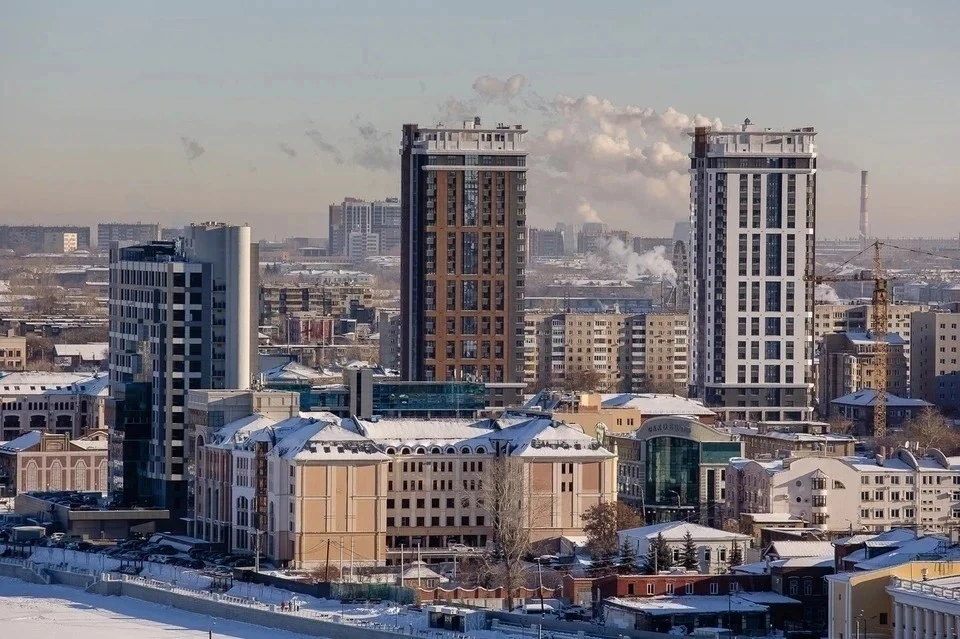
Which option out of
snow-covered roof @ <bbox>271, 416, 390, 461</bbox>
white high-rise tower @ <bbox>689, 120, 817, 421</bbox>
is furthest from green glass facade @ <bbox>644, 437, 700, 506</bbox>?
white high-rise tower @ <bbox>689, 120, 817, 421</bbox>

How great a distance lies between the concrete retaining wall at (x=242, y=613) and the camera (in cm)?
5191

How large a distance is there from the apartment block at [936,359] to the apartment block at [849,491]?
35172mm

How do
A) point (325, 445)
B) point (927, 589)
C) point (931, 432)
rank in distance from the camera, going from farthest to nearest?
1. point (931, 432)
2. point (325, 445)
3. point (927, 589)

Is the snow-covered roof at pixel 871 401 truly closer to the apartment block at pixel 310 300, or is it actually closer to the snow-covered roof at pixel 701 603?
the snow-covered roof at pixel 701 603

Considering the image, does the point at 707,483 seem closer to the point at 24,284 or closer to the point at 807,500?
the point at 807,500

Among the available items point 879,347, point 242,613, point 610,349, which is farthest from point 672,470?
point 610,349

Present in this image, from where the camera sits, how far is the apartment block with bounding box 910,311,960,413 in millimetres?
104125

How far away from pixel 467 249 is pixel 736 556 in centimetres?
3272

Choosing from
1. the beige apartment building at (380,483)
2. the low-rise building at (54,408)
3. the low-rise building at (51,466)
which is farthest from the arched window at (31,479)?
the beige apartment building at (380,483)

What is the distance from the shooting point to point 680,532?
190ft

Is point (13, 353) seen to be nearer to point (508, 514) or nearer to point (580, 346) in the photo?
point (580, 346)

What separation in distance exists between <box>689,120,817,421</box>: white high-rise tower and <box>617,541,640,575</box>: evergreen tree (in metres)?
33.9

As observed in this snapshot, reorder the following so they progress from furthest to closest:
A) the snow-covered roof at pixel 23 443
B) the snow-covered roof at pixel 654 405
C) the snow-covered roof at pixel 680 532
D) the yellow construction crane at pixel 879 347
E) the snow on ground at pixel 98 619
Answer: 1. the yellow construction crane at pixel 879 347
2. the snow-covered roof at pixel 654 405
3. the snow-covered roof at pixel 23 443
4. the snow-covered roof at pixel 680 532
5. the snow on ground at pixel 98 619

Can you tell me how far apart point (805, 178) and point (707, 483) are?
2432 centimetres
